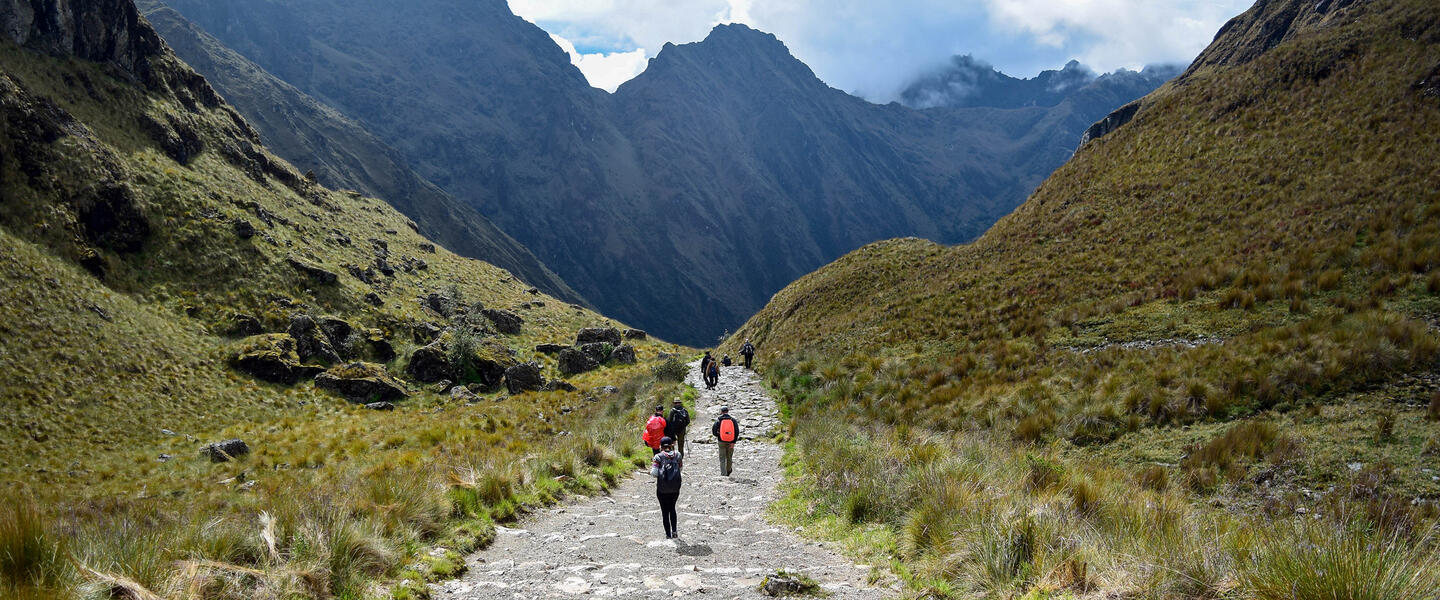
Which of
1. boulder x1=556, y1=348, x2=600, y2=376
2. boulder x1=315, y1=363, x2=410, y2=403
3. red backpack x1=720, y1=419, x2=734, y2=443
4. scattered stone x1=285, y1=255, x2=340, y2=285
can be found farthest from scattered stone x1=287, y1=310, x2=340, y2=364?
red backpack x1=720, y1=419, x2=734, y2=443

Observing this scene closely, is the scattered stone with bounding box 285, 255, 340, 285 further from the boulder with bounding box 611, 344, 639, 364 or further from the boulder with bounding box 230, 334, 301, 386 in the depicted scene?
the boulder with bounding box 611, 344, 639, 364

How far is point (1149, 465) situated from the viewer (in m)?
11.1

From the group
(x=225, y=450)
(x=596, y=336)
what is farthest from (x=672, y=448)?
(x=596, y=336)

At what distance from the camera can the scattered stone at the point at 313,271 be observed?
193 ft

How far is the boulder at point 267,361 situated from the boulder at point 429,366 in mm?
8163

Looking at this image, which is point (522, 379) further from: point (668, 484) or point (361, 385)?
point (668, 484)

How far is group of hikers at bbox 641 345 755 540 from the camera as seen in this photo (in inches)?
370

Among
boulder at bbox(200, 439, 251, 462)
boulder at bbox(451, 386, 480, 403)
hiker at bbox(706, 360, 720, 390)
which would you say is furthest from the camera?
boulder at bbox(451, 386, 480, 403)

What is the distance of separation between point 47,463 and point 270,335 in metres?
21.6

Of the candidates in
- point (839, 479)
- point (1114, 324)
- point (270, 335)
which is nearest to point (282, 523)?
point (839, 479)

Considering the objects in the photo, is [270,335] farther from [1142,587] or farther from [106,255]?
[1142,587]

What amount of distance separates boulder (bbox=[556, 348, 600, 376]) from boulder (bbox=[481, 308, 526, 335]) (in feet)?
63.3

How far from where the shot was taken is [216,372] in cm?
4272

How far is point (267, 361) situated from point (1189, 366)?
2190 inches
